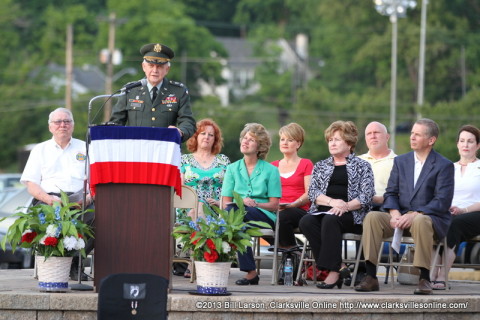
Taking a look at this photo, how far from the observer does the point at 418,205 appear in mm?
9898

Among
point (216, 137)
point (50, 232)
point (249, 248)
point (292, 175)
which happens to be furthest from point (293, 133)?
point (50, 232)

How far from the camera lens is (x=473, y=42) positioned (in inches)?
2586

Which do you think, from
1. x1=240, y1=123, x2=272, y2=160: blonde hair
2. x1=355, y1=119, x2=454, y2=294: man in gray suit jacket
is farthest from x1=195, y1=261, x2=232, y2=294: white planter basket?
x1=240, y1=123, x2=272, y2=160: blonde hair

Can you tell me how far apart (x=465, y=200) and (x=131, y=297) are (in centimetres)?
500

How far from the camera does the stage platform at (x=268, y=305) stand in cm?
838

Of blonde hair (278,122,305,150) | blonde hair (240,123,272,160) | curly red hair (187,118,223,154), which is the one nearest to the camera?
blonde hair (240,123,272,160)

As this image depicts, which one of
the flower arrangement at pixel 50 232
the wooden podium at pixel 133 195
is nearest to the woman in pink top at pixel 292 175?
the wooden podium at pixel 133 195

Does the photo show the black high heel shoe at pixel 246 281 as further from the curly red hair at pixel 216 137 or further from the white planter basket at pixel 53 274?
the white planter basket at pixel 53 274

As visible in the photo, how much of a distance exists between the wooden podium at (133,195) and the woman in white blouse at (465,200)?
2.88 meters

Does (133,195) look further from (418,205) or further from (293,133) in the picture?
(418,205)

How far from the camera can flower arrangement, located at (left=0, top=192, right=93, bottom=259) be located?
341 inches

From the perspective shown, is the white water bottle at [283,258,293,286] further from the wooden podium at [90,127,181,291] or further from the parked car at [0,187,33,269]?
the parked car at [0,187,33,269]

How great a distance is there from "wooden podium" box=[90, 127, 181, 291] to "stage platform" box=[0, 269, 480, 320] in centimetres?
33

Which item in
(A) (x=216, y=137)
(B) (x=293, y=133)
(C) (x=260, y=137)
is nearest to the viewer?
(C) (x=260, y=137)
